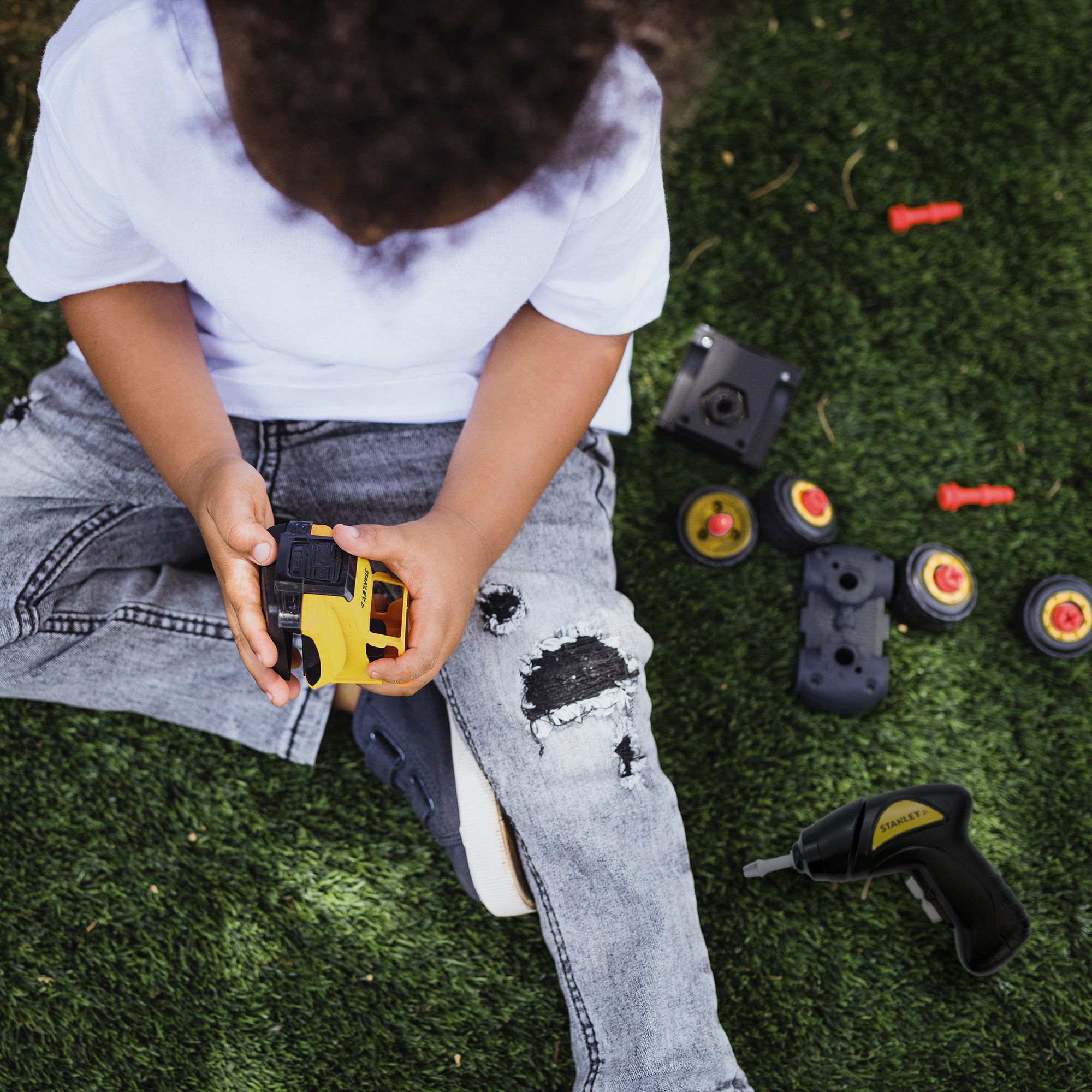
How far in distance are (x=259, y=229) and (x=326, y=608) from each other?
1.00 ft

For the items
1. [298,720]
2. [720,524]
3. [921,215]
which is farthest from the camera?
[921,215]

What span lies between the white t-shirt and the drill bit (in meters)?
0.68

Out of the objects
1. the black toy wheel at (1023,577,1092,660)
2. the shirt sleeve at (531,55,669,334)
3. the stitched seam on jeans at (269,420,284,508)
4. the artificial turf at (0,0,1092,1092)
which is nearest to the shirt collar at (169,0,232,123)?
the shirt sleeve at (531,55,669,334)

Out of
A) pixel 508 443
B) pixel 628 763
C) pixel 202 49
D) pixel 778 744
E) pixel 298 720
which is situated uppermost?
pixel 202 49

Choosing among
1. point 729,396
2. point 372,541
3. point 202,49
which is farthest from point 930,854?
point 202,49

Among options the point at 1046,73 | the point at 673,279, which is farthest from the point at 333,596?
the point at 1046,73

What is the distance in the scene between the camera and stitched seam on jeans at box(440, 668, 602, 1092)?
3.34ft

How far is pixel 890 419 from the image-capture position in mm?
1397

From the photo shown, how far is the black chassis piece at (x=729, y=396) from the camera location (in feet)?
4.35

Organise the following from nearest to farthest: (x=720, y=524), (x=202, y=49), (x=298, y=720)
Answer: (x=202, y=49) → (x=298, y=720) → (x=720, y=524)

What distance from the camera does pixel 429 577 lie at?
86 centimetres

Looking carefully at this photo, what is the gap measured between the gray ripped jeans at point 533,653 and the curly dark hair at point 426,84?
43cm

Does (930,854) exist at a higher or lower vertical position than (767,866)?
higher

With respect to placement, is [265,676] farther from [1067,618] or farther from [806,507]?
[1067,618]
